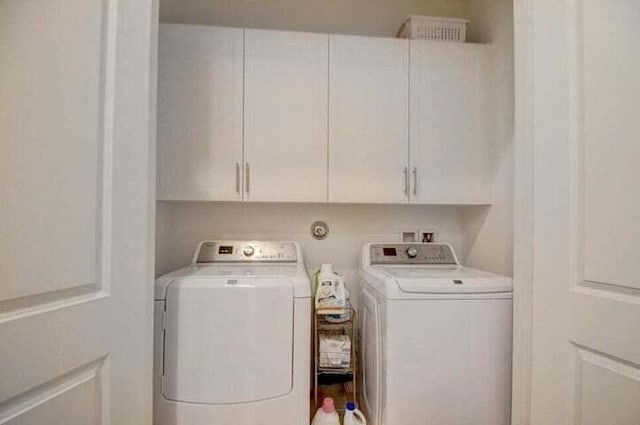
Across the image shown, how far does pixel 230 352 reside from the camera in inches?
51.6

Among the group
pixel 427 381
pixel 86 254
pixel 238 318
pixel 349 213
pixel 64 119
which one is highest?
pixel 64 119

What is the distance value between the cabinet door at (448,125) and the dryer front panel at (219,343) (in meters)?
1.06

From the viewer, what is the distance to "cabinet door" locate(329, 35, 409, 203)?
5.80 feet

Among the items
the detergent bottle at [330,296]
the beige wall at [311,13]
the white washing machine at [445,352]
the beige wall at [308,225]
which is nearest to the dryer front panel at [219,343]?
the detergent bottle at [330,296]

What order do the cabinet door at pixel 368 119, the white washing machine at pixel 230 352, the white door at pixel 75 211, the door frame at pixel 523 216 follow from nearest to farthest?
the white door at pixel 75 211
the door frame at pixel 523 216
the white washing machine at pixel 230 352
the cabinet door at pixel 368 119

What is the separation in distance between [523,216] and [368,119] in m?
0.93

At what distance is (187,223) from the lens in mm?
1996

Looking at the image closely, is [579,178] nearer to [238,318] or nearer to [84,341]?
[238,318]

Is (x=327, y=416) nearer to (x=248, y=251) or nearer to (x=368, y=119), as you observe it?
(x=248, y=251)

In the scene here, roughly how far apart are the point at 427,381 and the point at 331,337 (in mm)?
462


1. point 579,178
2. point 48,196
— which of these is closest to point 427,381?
point 579,178

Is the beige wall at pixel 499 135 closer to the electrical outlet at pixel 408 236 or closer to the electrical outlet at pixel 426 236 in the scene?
the electrical outlet at pixel 426 236

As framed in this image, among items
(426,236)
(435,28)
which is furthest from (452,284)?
(435,28)

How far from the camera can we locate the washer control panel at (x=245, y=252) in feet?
6.06
